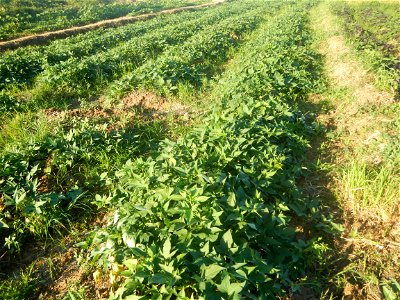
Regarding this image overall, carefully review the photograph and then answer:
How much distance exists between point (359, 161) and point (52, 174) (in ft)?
15.7

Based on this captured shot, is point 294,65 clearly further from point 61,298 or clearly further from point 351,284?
point 61,298

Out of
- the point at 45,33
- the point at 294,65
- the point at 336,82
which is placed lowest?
the point at 336,82

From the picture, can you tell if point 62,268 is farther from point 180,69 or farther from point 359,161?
point 180,69

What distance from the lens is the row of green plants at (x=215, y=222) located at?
225 cm

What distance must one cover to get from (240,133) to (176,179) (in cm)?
135

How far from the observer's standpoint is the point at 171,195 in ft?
9.38

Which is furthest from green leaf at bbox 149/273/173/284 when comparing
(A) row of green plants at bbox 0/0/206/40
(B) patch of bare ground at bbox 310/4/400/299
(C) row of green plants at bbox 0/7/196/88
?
(A) row of green plants at bbox 0/0/206/40

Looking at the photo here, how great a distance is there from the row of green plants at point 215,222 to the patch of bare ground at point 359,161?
1.19ft

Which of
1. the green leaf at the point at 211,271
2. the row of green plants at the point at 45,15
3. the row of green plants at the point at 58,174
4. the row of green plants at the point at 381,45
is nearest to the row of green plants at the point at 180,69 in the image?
the row of green plants at the point at 58,174

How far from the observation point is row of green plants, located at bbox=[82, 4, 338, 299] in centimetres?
225

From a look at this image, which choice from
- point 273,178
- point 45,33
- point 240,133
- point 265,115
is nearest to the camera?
point 273,178

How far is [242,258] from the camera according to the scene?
7.72ft

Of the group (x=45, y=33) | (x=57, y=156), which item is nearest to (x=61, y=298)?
(x=57, y=156)

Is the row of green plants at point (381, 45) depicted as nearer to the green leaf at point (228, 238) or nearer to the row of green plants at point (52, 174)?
the row of green plants at point (52, 174)
